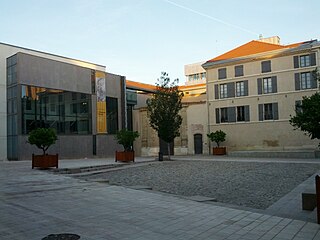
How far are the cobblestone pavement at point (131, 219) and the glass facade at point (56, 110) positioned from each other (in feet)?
65.2

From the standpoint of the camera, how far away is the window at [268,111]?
34.8m

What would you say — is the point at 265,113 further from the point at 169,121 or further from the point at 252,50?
the point at 169,121

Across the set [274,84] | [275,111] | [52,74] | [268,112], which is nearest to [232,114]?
[268,112]

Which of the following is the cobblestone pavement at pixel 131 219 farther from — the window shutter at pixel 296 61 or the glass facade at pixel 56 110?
the window shutter at pixel 296 61

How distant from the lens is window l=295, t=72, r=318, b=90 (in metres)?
33.3

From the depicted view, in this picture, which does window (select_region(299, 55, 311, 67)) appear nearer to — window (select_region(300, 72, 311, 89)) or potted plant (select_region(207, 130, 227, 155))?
window (select_region(300, 72, 311, 89))

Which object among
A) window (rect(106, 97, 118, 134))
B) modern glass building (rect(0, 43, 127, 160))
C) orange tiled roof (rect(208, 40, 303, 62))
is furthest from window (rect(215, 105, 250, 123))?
window (rect(106, 97, 118, 134))

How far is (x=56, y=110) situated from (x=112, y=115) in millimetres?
7996

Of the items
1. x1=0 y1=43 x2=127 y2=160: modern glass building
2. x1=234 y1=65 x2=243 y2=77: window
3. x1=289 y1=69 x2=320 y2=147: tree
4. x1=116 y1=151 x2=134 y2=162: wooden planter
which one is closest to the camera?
x1=289 y1=69 x2=320 y2=147: tree

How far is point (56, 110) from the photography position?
3094cm

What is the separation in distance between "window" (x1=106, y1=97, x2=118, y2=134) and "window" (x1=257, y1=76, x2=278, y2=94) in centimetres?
1608

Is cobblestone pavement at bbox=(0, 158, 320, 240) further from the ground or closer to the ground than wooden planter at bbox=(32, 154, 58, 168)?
closer to the ground

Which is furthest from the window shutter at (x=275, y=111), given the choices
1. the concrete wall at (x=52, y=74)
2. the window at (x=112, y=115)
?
the concrete wall at (x=52, y=74)

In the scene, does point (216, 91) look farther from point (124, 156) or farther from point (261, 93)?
point (124, 156)
